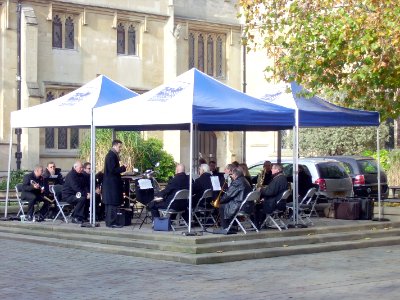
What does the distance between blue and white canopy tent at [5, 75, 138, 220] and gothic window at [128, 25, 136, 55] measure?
64.1ft

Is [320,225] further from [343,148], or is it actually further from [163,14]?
[163,14]

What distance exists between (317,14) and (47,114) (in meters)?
6.12

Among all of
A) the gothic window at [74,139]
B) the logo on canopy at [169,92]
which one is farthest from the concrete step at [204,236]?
the gothic window at [74,139]

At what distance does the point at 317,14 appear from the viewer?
20.1 meters

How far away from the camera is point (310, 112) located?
18.3m

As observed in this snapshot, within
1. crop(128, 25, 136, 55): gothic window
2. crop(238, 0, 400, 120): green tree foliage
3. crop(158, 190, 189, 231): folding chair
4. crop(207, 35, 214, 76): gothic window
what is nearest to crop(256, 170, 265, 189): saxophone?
crop(238, 0, 400, 120): green tree foliage

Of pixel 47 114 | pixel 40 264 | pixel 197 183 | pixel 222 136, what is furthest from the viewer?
pixel 222 136

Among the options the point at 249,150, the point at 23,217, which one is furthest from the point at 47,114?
the point at 249,150

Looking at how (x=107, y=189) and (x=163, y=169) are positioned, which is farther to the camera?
(x=163, y=169)

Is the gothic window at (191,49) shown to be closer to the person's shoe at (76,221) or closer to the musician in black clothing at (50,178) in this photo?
the musician in black clothing at (50,178)

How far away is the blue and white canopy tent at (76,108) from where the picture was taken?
62.0ft

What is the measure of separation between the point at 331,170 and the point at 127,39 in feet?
60.4

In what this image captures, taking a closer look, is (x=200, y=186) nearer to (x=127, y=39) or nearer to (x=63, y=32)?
(x=63, y=32)

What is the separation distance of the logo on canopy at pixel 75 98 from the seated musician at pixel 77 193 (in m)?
1.33
